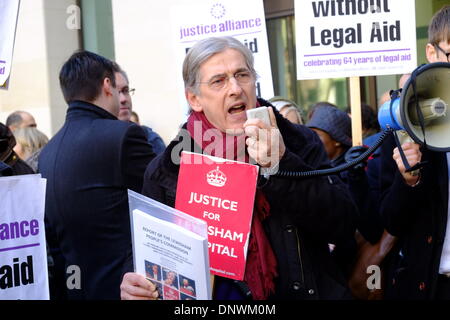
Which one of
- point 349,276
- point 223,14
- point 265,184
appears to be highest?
point 223,14

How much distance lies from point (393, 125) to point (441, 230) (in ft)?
1.61

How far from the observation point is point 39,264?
2.81 meters

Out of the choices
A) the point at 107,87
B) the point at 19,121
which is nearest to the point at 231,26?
the point at 107,87

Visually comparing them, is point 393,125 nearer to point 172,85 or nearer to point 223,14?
point 223,14

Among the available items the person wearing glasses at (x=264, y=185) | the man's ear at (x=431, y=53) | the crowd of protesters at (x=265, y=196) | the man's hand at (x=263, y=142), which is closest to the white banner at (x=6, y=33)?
the crowd of protesters at (x=265, y=196)

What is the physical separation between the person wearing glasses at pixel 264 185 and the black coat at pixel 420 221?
31 centimetres

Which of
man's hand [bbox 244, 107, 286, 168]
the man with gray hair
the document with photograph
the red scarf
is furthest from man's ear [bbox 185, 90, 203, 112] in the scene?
the man with gray hair

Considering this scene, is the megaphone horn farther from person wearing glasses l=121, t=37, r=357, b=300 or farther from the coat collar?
the coat collar

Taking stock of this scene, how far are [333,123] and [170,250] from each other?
7.63 ft

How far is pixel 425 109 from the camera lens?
7.52 feet

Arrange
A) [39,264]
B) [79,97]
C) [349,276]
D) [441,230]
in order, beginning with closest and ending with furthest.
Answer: [441,230] → [39,264] → [349,276] → [79,97]

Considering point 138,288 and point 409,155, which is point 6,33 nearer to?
point 138,288

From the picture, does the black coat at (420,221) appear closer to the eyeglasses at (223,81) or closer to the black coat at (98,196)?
the eyeglasses at (223,81)
